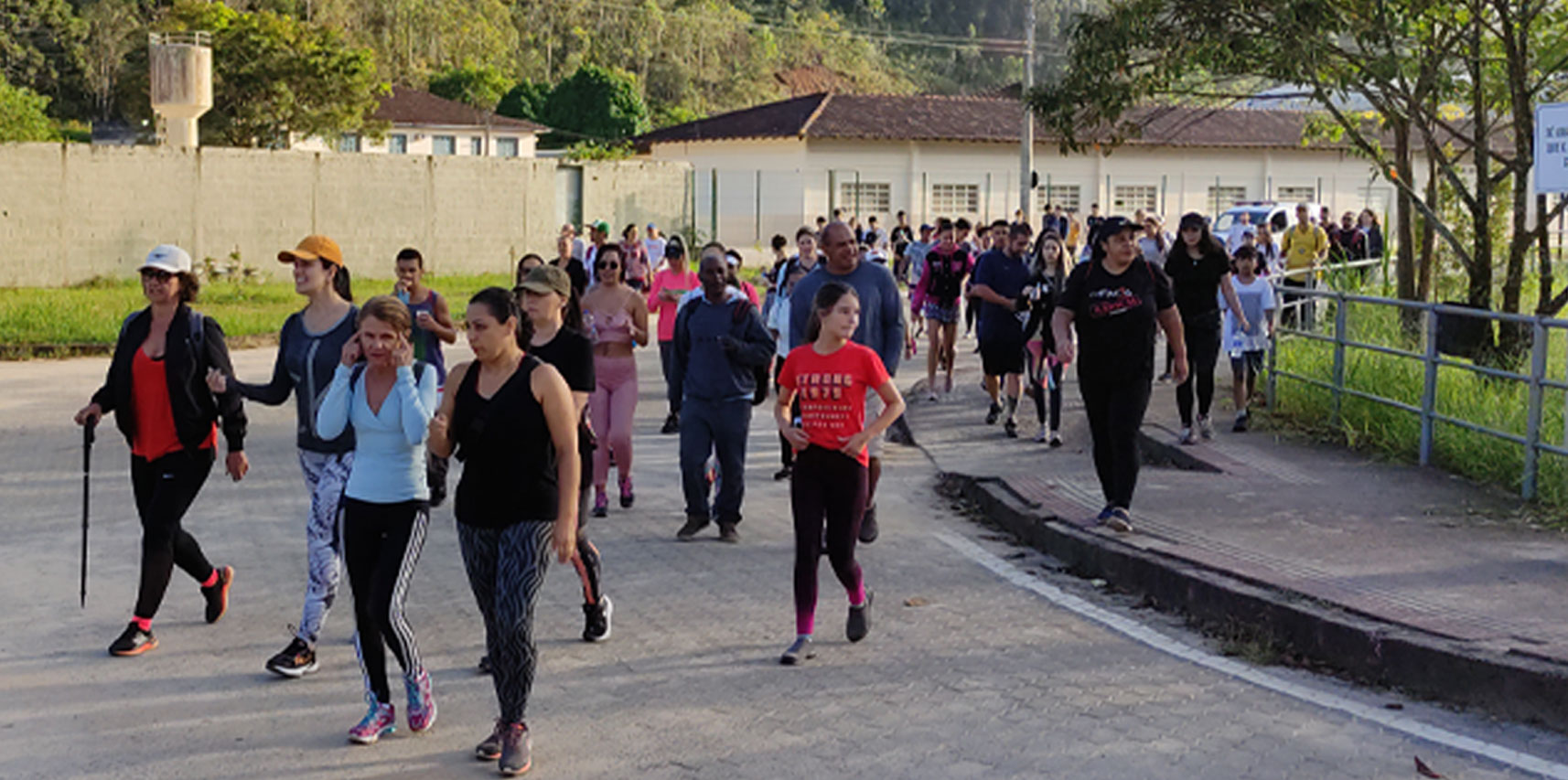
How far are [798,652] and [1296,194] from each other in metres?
51.7

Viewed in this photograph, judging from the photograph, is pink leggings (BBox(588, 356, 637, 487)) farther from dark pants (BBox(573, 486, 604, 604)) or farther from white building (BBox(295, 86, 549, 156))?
white building (BBox(295, 86, 549, 156))

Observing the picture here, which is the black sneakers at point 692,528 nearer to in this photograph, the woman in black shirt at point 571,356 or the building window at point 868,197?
the woman in black shirt at point 571,356

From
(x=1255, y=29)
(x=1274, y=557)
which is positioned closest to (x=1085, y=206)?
(x=1255, y=29)

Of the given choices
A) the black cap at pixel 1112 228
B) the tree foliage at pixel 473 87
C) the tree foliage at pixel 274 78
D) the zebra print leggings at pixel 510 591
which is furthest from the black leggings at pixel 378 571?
the tree foliage at pixel 473 87

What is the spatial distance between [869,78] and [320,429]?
324ft

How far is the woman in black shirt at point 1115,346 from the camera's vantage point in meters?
9.16

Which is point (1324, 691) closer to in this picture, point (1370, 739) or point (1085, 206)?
point (1370, 739)

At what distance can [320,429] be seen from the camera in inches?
237

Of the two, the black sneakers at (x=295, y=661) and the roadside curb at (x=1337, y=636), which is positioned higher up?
the roadside curb at (x=1337, y=636)

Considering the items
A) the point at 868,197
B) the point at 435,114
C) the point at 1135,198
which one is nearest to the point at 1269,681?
the point at 868,197

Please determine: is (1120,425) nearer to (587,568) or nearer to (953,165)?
(587,568)

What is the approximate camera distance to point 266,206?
104 feet

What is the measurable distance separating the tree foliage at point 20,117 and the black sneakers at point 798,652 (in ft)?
135

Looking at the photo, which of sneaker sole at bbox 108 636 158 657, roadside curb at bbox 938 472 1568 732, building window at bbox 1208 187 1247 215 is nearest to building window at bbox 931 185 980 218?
building window at bbox 1208 187 1247 215
